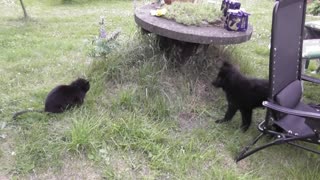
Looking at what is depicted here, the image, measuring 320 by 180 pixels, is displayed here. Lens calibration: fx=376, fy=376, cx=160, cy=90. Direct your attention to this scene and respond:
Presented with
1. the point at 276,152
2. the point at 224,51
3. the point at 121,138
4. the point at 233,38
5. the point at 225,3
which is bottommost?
the point at 276,152

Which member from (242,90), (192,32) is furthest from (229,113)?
(192,32)

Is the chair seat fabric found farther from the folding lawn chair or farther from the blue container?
the blue container

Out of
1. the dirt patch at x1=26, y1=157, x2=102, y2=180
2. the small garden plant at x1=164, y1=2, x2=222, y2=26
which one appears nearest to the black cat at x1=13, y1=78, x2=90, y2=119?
the dirt patch at x1=26, y1=157, x2=102, y2=180

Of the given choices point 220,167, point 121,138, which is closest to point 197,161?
point 220,167

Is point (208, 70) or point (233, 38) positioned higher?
point (233, 38)

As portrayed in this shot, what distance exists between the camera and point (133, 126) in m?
3.35

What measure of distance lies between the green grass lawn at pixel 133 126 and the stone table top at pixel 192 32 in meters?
0.41

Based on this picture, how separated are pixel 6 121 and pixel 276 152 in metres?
2.48

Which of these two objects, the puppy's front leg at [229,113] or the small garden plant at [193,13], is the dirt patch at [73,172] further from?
the small garden plant at [193,13]

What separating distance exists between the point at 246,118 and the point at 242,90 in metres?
0.34

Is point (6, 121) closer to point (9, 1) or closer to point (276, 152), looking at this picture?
point (276, 152)

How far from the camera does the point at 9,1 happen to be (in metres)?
12.7

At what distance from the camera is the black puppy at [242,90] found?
3.37m

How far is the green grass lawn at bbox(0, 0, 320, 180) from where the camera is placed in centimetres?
304
